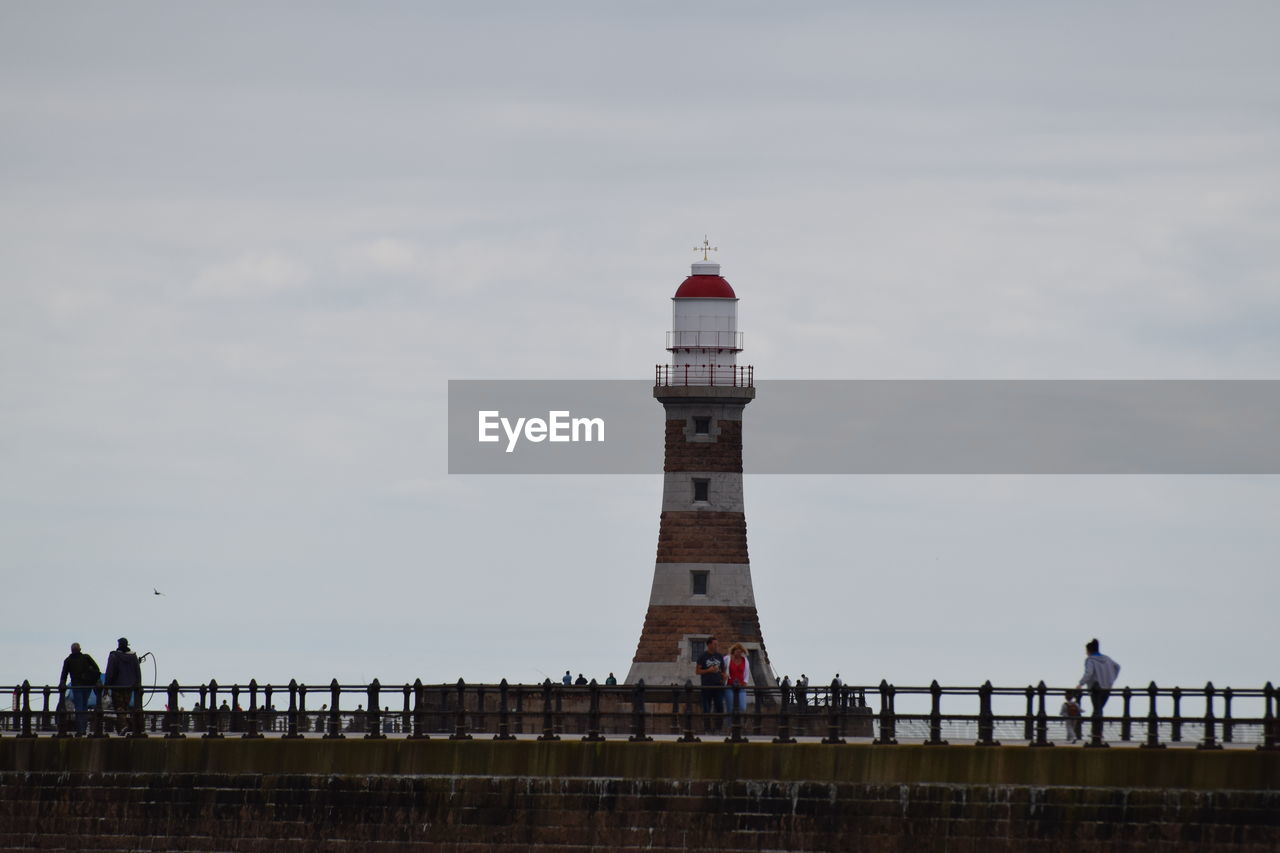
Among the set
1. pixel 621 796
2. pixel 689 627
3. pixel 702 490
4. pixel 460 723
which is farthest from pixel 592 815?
pixel 702 490

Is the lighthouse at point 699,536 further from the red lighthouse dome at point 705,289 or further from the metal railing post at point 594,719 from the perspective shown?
the metal railing post at point 594,719

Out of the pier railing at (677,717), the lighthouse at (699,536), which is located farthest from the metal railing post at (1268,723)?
the lighthouse at (699,536)

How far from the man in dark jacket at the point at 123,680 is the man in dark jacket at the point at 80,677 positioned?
0.42 metres

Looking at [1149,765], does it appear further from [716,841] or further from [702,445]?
[702,445]

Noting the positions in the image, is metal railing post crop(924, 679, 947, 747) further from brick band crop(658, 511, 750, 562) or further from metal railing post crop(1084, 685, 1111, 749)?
brick band crop(658, 511, 750, 562)

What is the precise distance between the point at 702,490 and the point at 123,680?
22.5 m

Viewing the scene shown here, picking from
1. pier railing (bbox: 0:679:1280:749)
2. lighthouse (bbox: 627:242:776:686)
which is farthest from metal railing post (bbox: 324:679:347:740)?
lighthouse (bbox: 627:242:776:686)

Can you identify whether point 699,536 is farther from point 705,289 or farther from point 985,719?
point 985,719

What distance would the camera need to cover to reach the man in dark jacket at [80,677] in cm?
4372

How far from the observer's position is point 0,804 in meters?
43.0

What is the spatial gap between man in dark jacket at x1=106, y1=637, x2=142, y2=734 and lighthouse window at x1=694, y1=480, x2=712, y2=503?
21962 millimetres

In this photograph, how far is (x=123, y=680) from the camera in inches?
1726

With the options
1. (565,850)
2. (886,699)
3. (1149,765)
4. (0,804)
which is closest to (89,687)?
(0,804)

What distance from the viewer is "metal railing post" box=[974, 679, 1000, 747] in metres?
36.2
